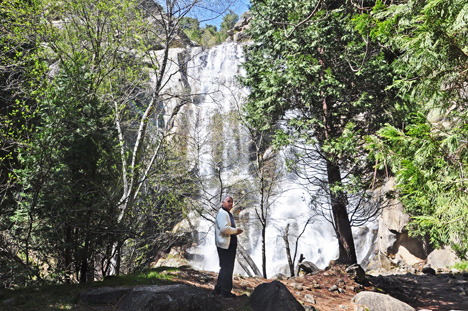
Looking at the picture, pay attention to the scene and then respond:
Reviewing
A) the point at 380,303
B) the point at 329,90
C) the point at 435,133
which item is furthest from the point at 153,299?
the point at 329,90

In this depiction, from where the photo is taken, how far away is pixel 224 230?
4832mm

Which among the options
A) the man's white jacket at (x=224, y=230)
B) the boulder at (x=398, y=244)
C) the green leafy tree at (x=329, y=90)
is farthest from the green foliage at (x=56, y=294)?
the boulder at (x=398, y=244)

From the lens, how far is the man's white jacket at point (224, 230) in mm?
4824

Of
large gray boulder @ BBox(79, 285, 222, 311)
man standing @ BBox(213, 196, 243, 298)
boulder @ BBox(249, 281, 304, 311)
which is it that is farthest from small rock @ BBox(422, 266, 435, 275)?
large gray boulder @ BBox(79, 285, 222, 311)

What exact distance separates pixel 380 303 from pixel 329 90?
184 inches

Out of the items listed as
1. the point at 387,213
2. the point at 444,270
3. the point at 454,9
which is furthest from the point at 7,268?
the point at 387,213

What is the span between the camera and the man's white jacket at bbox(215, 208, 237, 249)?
4824 mm

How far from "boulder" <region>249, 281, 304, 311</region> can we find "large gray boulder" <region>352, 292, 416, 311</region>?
1.75 m

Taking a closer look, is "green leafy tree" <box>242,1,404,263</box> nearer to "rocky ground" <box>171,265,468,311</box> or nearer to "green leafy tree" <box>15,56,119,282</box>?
"rocky ground" <box>171,265,468,311</box>

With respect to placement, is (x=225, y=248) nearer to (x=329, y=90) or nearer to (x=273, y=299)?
(x=273, y=299)

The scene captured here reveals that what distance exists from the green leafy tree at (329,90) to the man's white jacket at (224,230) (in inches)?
137

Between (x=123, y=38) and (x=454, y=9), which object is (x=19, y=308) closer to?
(x=123, y=38)

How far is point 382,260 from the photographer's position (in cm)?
1440

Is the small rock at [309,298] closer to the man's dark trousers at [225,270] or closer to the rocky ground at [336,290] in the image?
the rocky ground at [336,290]
